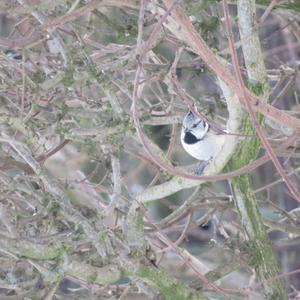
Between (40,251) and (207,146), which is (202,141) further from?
(40,251)

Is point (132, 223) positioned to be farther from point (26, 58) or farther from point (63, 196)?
point (26, 58)

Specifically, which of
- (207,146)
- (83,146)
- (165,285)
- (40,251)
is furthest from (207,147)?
(40,251)

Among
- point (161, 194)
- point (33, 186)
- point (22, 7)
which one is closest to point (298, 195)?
point (161, 194)

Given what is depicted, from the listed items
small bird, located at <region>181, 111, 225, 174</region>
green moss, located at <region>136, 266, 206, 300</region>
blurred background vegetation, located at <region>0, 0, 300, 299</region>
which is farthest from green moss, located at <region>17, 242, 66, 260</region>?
small bird, located at <region>181, 111, 225, 174</region>

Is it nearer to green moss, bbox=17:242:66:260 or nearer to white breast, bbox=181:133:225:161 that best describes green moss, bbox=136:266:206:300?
green moss, bbox=17:242:66:260

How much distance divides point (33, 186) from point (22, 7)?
851 mm

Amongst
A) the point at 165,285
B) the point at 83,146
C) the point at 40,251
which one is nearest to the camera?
the point at 40,251

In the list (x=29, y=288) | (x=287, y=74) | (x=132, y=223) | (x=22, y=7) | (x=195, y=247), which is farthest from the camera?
(x=195, y=247)

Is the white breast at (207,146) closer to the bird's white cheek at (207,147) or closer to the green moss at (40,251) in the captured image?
the bird's white cheek at (207,147)

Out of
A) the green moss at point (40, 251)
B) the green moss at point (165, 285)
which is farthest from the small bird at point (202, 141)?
the green moss at point (40, 251)

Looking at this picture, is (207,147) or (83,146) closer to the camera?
(83,146)

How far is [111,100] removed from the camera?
10.6 ft

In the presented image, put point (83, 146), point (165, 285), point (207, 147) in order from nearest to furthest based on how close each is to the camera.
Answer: point (165, 285) < point (83, 146) < point (207, 147)

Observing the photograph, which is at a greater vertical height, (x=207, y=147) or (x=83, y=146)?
(x=83, y=146)
